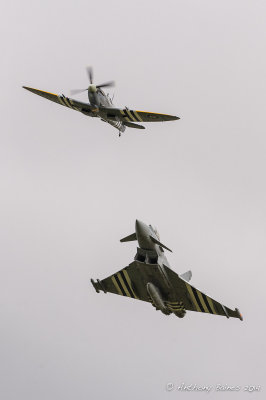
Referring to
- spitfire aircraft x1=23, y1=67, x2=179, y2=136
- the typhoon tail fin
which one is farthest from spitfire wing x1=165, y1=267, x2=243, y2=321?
spitfire aircraft x1=23, y1=67, x2=179, y2=136

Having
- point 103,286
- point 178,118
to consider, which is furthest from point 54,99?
point 103,286

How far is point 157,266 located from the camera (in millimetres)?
41406

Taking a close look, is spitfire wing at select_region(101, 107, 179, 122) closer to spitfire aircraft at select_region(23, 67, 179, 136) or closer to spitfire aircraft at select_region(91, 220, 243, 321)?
spitfire aircraft at select_region(23, 67, 179, 136)

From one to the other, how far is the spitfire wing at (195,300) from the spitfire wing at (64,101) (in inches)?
652

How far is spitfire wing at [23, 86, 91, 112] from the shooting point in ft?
174

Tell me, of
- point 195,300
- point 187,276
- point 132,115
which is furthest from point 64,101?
point 195,300

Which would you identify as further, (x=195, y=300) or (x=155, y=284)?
(x=195, y=300)

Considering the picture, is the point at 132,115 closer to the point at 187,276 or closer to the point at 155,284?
the point at 187,276

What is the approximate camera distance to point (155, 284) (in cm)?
4288

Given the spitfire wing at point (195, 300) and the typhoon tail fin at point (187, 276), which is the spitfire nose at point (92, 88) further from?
the spitfire wing at point (195, 300)

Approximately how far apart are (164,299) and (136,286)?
286 centimetres

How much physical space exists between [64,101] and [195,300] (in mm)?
20225

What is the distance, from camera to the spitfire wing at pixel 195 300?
43.3 meters

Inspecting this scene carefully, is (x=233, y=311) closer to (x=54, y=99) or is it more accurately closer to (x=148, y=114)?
(x=148, y=114)
